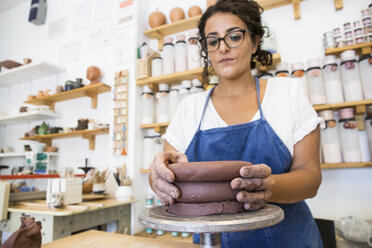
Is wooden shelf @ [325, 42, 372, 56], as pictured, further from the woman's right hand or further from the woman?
the woman's right hand

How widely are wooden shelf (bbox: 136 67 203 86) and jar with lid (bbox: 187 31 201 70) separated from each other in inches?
3.5

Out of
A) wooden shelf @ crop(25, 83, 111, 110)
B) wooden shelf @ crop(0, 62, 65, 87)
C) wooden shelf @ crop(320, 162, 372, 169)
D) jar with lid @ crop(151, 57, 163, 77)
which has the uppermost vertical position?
wooden shelf @ crop(0, 62, 65, 87)

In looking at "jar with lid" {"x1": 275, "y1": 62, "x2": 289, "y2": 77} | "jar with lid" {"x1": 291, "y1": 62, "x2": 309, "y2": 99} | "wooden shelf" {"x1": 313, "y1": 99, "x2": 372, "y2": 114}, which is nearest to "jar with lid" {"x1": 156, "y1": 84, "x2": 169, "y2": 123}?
"jar with lid" {"x1": 275, "y1": 62, "x2": 289, "y2": 77}

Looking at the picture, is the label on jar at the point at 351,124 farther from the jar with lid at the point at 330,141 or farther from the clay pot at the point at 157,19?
the clay pot at the point at 157,19

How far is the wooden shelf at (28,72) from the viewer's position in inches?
130

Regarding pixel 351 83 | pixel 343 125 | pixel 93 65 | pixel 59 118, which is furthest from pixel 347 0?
pixel 59 118

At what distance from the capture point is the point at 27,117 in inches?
136

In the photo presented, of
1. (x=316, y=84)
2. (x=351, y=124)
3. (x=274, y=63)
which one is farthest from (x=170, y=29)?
(x=351, y=124)

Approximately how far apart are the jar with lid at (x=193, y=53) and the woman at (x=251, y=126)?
1.15 m

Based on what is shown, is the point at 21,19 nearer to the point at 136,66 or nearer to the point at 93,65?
the point at 93,65

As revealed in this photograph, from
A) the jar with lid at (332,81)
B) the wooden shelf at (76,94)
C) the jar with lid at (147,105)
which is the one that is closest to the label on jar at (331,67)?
the jar with lid at (332,81)

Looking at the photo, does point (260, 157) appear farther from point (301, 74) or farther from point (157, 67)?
point (157, 67)

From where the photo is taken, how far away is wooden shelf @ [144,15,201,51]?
257cm

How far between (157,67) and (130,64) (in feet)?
1.26
